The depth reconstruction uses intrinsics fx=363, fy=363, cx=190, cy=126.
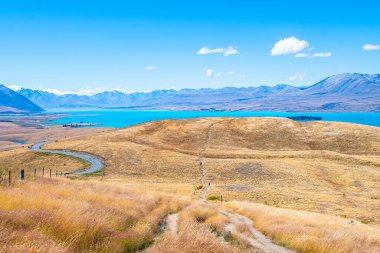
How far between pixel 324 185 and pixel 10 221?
75.1 m

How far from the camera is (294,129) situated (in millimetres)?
146250

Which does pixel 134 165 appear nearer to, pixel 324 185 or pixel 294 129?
pixel 324 185

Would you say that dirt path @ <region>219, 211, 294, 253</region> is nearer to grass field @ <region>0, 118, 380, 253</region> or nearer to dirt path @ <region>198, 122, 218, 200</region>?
grass field @ <region>0, 118, 380, 253</region>

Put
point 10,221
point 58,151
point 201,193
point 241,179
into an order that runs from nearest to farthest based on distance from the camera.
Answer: point 10,221 < point 201,193 < point 241,179 < point 58,151

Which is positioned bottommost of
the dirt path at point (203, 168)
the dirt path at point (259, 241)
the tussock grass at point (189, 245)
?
the dirt path at point (203, 168)

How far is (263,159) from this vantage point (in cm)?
10375

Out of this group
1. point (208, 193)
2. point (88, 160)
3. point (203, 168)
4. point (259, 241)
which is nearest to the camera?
point (259, 241)

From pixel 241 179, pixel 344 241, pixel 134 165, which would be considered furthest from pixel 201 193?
pixel 344 241

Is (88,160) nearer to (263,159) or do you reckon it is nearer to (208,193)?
(208,193)

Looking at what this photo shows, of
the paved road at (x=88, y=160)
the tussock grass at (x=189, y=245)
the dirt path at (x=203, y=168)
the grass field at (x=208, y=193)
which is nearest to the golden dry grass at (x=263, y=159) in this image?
the grass field at (x=208, y=193)

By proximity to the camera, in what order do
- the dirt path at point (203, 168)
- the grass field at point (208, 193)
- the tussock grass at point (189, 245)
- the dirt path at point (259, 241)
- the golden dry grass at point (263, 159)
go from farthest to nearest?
the dirt path at point (203, 168) < the golden dry grass at point (263, 159) < the dirt path at point (259, 241) < the grass field at point (208, 193) < the tussock grass at point (189, 245)

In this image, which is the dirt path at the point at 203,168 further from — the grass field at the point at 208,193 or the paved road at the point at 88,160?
the paved road at the point at 88,160

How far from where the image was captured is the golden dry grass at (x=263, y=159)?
206 ft

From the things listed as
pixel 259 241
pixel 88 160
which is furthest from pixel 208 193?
pixel 88 160
